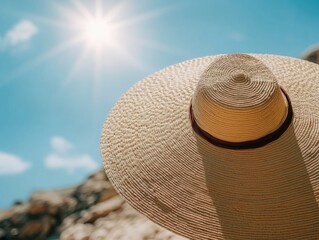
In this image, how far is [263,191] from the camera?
1.87 m

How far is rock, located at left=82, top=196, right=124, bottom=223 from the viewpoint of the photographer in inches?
196

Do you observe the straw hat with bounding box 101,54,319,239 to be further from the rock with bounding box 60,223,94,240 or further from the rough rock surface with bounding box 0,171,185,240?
the rock with bounding box 60,223,94,240

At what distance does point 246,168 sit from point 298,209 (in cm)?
29

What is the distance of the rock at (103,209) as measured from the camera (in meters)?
4.97

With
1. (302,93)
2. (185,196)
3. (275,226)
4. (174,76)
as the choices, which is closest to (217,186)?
(185,196)

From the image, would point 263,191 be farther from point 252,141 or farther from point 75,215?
point 75,215

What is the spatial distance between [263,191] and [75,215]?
4.35 meters

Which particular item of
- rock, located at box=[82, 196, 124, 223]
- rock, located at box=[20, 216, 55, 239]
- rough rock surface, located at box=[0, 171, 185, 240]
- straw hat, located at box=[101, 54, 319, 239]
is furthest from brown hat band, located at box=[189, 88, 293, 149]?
rock, located at box=[20, 216, 55, 239]

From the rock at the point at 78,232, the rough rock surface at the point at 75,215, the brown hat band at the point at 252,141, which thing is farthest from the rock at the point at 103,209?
the brown hat band at the point at 252,141

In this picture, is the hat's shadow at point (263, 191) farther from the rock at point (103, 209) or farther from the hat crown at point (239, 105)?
the rock at point (103, 209)

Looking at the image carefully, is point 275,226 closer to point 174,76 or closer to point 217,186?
point 217,186

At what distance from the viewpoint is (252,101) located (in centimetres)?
189

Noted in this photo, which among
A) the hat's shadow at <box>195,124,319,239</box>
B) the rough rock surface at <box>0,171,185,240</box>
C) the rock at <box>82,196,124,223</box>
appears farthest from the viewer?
the rock at <box>82,196,124,223</box>

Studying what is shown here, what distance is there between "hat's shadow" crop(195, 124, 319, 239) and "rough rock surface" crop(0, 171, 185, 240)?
2420mm
